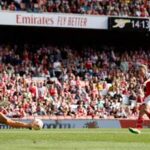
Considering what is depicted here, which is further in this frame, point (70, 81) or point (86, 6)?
point (86, 6)

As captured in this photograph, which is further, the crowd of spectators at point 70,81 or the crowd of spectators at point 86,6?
the crowd of spectators at point 86,6

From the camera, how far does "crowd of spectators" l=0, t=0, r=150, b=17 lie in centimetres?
3403

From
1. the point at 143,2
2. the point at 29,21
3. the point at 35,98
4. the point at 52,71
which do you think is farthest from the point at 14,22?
the point at 143,2

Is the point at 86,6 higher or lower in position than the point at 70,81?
higher

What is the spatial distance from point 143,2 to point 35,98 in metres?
10.7

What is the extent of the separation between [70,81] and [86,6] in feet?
16.4

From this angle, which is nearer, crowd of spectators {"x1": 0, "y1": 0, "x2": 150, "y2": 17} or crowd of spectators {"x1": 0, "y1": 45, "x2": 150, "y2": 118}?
crowd of spectators {"x1": 0, "y1": 45, "x2": 150, "y2": 118}

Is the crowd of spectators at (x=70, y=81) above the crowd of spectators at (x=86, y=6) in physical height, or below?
below

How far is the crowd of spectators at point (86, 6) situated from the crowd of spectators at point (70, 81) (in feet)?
7.79

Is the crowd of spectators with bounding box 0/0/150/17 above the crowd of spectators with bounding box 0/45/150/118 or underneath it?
above

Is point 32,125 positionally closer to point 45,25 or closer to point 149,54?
point 45,25

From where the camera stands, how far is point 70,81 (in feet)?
108

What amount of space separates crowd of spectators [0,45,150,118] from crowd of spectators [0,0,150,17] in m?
2.37

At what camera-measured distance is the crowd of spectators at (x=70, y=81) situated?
2986 centimetres
